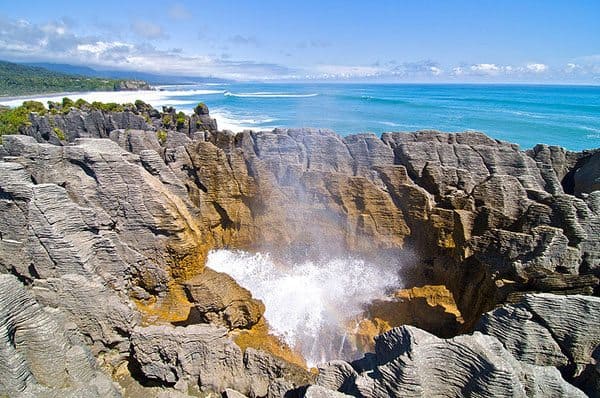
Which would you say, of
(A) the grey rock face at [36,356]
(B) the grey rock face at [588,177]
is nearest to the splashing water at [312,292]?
(A) the grey rock face at [36,356]

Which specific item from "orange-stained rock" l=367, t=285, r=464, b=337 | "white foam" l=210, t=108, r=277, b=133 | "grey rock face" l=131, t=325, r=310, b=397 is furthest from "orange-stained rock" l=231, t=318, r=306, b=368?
"white foam" l=210, t=108, r=277, b=133

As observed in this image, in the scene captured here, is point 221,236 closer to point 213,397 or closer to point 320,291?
point 320,291

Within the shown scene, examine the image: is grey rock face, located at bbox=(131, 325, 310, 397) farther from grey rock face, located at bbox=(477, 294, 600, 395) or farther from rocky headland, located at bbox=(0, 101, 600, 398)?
grey rock face, located at bbox=(477, 294, 600, 395)

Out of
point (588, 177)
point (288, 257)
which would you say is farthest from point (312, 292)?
point (588, 177)

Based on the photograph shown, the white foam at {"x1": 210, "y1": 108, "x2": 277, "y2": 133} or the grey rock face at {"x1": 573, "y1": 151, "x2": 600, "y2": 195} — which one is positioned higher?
the grey rock face at {"x1": 573, "y1": 151, "x2": 600, "y2": 195}

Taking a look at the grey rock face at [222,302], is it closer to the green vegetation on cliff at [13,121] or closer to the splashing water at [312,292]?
the splashing water at [312,292]
